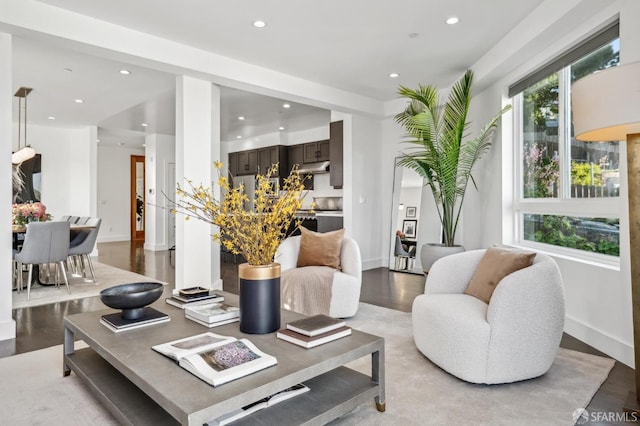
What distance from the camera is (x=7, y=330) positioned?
10.3 ft

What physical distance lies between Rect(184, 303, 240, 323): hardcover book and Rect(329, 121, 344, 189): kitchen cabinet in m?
4.42

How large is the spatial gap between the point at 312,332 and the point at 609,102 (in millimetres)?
1638

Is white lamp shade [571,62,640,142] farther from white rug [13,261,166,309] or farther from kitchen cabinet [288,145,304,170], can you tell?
kitchen cabinet [288,145,304,170]

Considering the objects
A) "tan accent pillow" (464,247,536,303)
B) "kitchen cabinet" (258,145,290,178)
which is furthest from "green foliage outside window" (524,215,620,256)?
"kitchen cabinet" (258,145,290,178)

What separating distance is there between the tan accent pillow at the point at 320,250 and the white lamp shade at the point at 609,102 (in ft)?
7.28

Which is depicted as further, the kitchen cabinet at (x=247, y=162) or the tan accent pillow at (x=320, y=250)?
the kitchen cabinet at (x=247, y=162)

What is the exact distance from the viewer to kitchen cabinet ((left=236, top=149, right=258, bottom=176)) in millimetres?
9023

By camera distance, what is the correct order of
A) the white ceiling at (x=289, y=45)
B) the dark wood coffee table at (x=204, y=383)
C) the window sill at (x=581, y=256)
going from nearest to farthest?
1. the dark wood coffee table at (x=204, y=383)
2. the window sill at (x=581, y=256)
3. the white ceiling at (x=289, y=45)

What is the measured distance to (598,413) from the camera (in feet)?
6.43

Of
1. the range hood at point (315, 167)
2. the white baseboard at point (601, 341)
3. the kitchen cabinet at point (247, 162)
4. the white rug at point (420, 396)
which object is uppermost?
the kitchen cabinet at point (247, 162)

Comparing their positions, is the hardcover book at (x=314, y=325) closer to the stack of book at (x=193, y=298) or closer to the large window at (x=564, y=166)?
the stack of book at (x=193, y=298)

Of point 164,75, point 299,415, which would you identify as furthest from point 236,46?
point 299,415

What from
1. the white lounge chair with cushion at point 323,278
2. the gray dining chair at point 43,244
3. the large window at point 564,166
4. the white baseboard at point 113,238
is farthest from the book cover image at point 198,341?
the white baseboard at point 113,238

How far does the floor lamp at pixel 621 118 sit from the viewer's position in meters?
1.67
